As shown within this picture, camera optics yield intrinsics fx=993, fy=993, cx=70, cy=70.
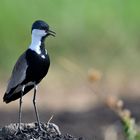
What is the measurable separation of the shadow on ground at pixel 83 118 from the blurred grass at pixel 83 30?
151 centimetres

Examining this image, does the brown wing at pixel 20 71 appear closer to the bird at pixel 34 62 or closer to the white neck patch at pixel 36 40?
the bird at pixel 34 62

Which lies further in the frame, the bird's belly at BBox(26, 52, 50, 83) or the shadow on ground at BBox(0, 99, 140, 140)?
the shadow on ground at BBox(0, 99, 140, 140)

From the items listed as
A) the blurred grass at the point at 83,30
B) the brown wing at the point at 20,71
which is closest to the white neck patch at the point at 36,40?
the brown wing at the point at 20,71

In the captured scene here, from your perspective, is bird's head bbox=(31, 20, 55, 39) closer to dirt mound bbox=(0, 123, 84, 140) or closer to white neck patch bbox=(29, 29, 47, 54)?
white neck patch bbox=(29, 29, 47, 54)

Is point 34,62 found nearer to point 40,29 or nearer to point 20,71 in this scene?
point 20,71

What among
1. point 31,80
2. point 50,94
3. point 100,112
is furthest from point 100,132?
point 31,80

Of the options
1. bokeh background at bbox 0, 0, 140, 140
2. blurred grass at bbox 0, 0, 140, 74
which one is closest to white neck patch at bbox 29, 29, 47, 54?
bokeh background at bbox 0, 0, 140, 140

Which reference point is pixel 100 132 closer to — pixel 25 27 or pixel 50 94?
pixel 50 94

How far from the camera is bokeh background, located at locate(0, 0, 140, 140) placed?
1273 centimetres

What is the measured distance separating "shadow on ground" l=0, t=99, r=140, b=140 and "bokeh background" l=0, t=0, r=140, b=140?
1 cm

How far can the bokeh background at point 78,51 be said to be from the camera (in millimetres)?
12727

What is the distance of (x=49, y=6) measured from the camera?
14.8 meters

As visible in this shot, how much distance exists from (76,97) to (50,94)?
396 mm

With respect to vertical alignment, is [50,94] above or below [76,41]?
below
